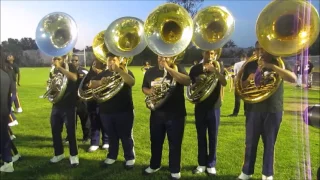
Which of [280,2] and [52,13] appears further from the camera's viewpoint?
[52,13]

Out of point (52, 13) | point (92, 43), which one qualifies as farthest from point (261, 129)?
point (52, 13)

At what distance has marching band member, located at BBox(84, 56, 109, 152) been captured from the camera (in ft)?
18.4

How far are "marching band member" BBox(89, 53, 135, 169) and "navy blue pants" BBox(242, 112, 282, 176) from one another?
1831mm

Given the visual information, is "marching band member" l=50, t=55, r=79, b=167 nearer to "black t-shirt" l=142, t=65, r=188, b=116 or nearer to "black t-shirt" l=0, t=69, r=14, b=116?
"black t-shirt" l=0, t=69, r=14, b=116

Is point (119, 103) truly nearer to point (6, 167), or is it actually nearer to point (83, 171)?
point (83, 171)

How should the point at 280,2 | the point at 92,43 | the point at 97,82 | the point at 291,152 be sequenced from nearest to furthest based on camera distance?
the point at 280,2, the point at 97,82, the point at 92,43, the point at 291,152

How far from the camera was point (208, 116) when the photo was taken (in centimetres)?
479

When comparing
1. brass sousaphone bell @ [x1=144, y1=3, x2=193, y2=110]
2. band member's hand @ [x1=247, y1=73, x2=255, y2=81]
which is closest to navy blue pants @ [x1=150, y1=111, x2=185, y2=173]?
brass sousaphone bell @ [x1=144, y1=3, x2=193, y2=110]

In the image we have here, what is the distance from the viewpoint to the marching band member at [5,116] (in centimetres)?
475

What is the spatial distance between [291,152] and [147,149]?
2746mm

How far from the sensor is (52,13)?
18.0ft

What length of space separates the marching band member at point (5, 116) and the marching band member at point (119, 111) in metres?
1.26

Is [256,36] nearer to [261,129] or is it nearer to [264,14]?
[264,14]

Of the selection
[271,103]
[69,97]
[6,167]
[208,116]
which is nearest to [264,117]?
[271,103]
